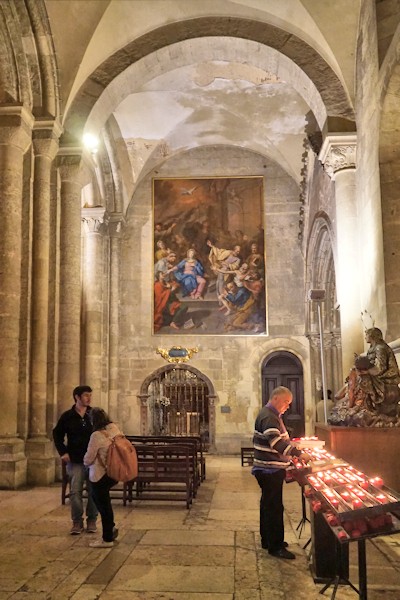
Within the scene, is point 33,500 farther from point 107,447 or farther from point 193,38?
A: point 193,38

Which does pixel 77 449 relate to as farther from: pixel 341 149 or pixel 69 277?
pixel 341 149

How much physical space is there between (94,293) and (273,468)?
11707 mm

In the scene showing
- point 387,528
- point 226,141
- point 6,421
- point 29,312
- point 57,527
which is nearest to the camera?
point 387,528

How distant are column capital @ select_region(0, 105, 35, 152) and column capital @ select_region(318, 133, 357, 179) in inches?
196

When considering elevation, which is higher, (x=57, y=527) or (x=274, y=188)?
(x=274, y=188)

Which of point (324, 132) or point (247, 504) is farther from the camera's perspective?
point (324, 132)

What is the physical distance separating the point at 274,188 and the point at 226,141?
199 centimetres

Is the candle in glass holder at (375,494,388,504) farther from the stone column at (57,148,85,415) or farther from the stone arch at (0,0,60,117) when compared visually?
the stone arch at (0,0,60,117)

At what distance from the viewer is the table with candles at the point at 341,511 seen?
310 cm

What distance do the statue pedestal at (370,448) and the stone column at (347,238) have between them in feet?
11.9

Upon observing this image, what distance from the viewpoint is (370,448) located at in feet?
19.3

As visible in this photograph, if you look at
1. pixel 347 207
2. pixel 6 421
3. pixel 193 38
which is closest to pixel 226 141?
pixel 193 38

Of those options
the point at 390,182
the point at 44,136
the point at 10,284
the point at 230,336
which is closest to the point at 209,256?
the point at 230,336

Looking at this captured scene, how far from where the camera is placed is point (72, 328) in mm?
9805
